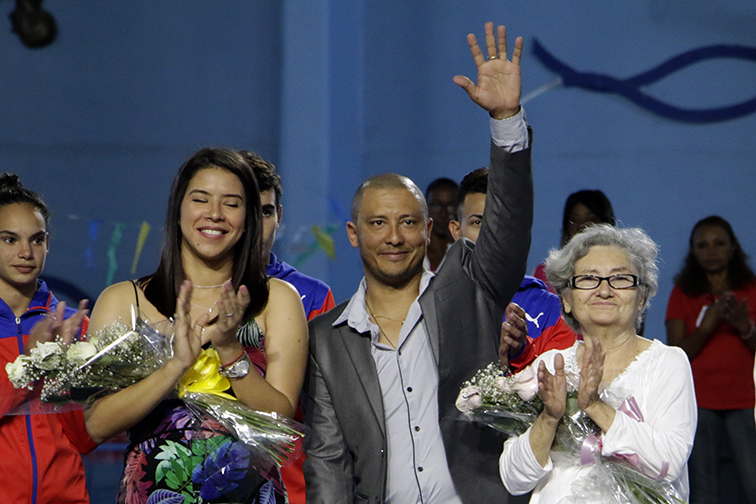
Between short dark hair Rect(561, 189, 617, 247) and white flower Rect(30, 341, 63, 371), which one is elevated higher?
short dark hair Rect(561, 189, 617, 247)

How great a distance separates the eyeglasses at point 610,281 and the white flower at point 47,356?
4.28ft

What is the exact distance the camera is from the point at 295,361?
88.6 inches

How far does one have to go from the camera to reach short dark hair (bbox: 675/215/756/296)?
473 cm

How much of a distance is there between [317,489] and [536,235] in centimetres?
407

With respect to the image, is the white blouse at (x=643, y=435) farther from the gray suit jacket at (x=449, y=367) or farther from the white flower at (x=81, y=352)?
the white flower at (x=81, y=352)

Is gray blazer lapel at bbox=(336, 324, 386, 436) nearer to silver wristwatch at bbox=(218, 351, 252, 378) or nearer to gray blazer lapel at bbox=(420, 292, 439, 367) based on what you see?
gray blazer lapel at bbox=(420, 292, 439, 367)

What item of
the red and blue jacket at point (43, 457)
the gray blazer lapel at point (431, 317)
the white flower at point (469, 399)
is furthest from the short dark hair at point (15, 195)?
the white flower at point (469, 399)

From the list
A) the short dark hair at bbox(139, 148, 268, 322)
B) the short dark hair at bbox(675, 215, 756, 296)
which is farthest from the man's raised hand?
the short dark hair at bbox(675, 215, 756, 296)

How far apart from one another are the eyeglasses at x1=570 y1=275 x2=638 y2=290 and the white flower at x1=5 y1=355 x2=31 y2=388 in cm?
139

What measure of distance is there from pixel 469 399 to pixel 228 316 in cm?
61

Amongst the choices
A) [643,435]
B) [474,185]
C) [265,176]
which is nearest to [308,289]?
[265,176]

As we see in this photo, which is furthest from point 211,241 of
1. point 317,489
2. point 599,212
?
point 599,212

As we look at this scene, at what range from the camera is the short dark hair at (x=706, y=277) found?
15.5 ft

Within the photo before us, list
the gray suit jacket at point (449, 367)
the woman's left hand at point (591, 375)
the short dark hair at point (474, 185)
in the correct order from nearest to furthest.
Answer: the woman's left hand at point (591, 375)
the gray suit jacket at point (449, 367)
the short dark hair at point (474, 185)
